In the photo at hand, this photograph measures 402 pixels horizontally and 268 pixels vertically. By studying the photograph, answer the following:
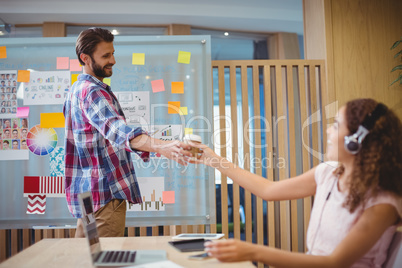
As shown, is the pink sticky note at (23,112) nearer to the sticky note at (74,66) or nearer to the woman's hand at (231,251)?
the sticky note at (74,66)

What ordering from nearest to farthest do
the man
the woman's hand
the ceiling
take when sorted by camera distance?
the woman's hand
the man
the ceiling

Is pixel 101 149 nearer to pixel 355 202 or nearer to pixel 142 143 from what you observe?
pixel 142 143

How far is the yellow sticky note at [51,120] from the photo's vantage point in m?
2.76

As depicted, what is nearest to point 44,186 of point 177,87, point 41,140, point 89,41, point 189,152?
point 41,140

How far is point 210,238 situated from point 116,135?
0.61 meters

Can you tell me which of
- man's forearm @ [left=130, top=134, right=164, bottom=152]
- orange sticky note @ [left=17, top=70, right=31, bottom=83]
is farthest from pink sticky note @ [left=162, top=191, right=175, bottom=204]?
orange sticky note @ [left=17, top=70, right=31, bottom=83]

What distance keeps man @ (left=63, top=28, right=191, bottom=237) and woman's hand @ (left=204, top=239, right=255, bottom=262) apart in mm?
745

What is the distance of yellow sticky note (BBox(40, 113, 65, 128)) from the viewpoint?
109 inches

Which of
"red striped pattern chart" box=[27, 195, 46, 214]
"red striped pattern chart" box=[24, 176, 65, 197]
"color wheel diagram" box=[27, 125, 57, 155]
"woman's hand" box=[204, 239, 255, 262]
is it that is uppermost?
"color wheel diagram" box=[27, 125, 57, 155]

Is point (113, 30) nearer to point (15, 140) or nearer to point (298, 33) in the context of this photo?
point (15, 140)

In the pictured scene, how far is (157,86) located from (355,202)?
6.44 feet

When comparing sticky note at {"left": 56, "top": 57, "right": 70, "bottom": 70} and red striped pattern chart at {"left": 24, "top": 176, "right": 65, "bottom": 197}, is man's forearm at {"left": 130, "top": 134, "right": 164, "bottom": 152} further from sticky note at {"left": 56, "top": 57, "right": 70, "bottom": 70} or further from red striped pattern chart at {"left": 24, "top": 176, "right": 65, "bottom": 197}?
sticky note at {"left": 56, "top": 57, "right": 70, "bottom": 70}

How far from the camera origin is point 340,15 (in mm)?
2977

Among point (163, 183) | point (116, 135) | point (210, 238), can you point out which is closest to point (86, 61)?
point (116, 135)
